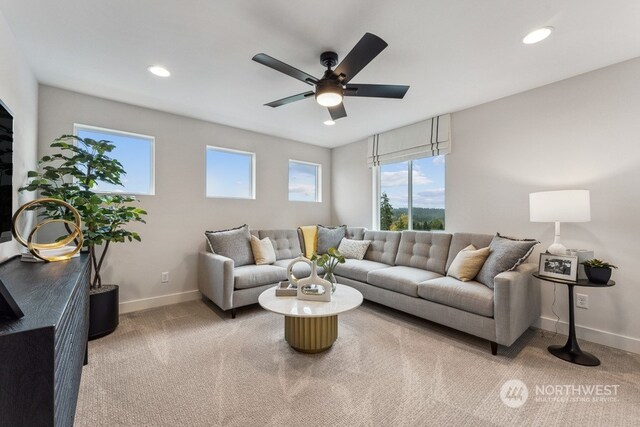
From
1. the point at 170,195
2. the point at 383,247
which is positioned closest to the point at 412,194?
the point at 383,247

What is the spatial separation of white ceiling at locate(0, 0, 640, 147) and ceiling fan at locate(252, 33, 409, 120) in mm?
255

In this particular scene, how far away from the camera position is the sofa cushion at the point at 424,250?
324 centimetres

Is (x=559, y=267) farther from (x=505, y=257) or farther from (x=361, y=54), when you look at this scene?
(x=361, y=54)

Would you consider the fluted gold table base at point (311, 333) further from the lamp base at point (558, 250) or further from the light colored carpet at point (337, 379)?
the lamp base at point (558, 250)

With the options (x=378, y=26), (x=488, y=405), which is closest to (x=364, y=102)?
(x=378, y=26)

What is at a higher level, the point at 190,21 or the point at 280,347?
the point at 190,21

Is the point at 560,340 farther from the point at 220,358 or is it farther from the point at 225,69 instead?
the point at 225,69

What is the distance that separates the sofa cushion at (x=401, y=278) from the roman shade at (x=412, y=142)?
1.61m

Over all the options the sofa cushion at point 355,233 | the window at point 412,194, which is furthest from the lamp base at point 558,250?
the sofa cushion at point 355,233

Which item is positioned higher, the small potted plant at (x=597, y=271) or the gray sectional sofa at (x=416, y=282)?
the small potted plant at (x=597, y=271)

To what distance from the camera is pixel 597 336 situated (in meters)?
2.45

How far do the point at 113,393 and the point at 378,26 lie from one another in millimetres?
3008

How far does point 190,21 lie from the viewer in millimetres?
1850

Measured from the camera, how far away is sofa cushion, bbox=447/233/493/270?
2.98 m
